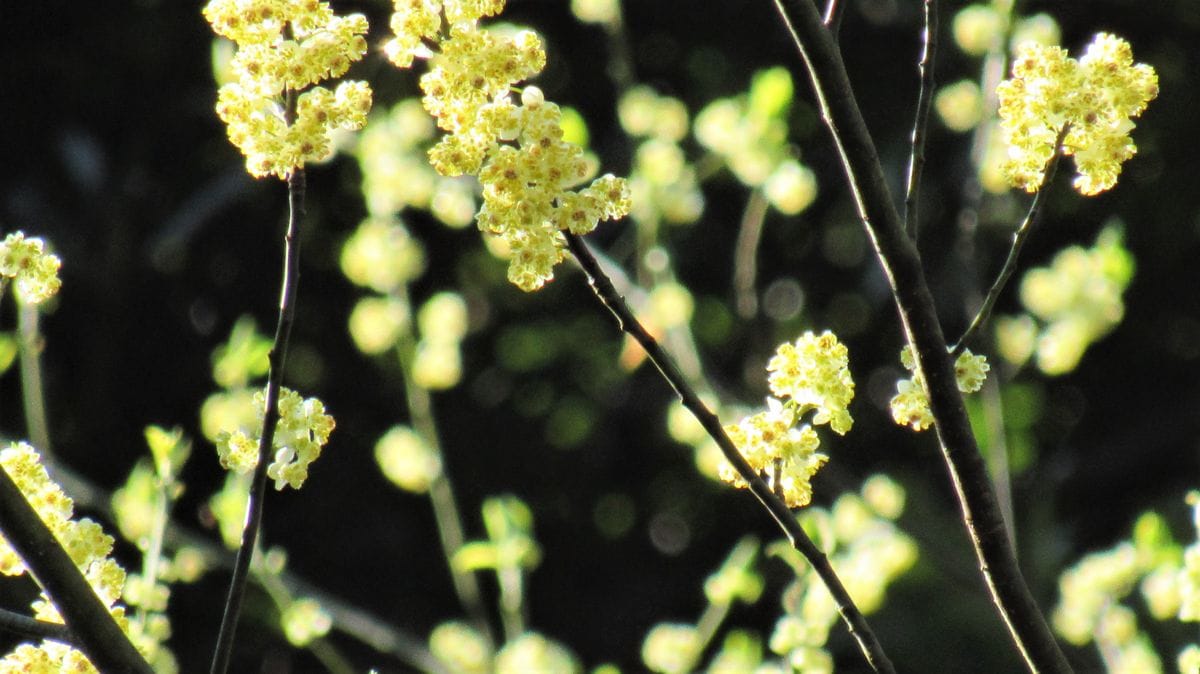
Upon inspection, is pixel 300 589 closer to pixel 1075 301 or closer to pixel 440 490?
pixel 440 490

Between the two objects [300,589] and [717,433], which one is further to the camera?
[300,589]

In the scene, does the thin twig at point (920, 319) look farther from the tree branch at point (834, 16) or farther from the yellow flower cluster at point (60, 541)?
the yellow flower cluster at point (60, 541)

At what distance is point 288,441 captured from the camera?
43.7 inches

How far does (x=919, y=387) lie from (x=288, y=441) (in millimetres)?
516

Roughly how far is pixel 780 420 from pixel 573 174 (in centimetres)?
28

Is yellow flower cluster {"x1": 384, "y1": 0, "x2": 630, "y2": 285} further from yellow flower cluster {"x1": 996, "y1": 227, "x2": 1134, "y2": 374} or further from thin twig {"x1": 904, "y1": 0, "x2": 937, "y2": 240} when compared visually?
yellow flower cluster {"x1": 996, "y1": 227, "x2": 1134, "y2": 374}

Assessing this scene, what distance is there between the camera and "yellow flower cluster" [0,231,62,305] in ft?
3.61

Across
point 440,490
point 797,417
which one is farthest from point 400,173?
point 797,417

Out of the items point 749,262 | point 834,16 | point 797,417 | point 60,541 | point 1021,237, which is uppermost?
point 749,262

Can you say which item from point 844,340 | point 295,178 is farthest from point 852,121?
point 844,340

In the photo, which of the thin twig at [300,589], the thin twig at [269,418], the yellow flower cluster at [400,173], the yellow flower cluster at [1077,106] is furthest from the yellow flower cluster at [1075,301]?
the thin twig at [269,418]

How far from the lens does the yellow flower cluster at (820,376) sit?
1.09 metres

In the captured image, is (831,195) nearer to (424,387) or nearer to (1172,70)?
(1172,70)

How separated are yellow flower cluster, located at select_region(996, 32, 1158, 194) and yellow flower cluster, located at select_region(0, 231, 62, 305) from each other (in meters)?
0.79
